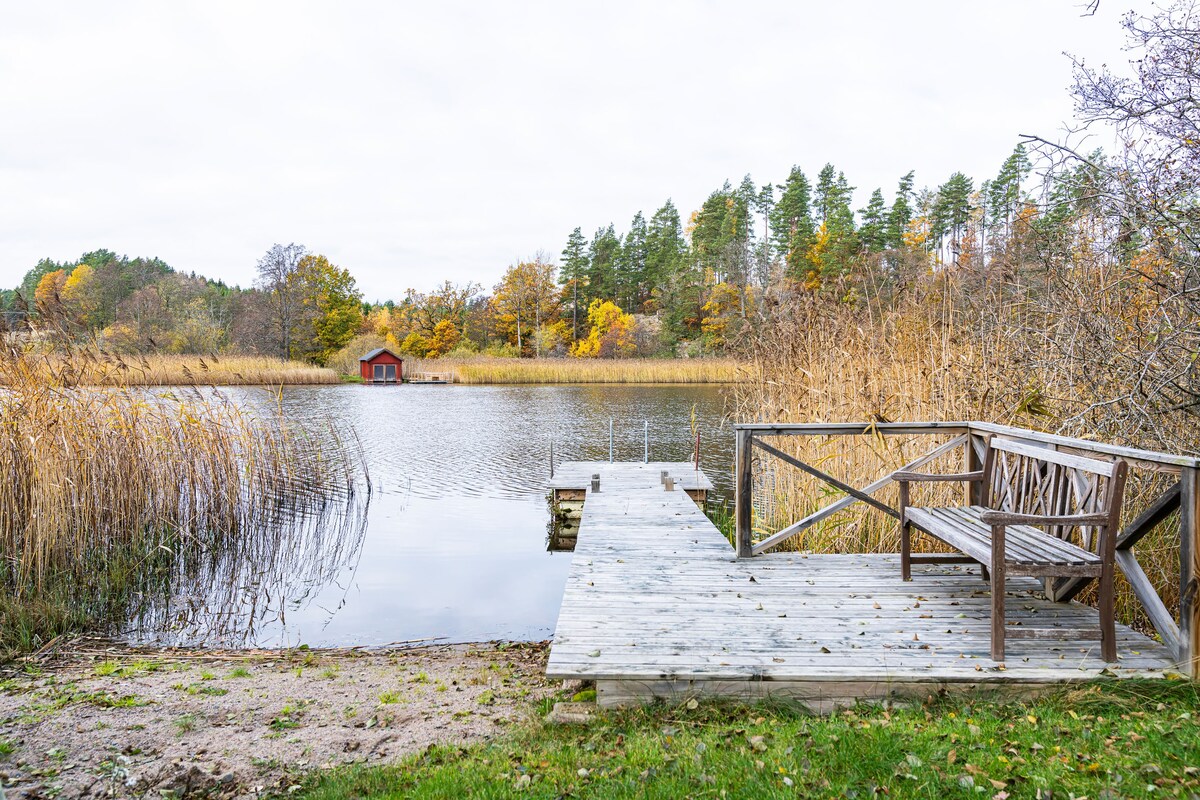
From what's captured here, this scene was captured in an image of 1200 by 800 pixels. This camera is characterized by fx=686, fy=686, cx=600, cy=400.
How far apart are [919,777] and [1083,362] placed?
334 cm

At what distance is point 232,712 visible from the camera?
3.78m

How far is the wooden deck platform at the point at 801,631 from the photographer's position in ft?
10.1

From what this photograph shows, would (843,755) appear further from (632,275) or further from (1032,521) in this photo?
(632,275)

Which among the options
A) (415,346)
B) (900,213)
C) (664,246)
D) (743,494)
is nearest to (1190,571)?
(743,494)

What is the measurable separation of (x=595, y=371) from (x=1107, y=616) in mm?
34893

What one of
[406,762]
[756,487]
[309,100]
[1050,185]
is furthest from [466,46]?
[406,762]

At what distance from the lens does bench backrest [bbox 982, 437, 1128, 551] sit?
3.23m

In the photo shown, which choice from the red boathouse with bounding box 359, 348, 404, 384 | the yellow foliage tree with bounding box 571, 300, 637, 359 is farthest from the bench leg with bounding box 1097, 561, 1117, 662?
the yellow foliage tree with bounding box 571, 300, 637, 359

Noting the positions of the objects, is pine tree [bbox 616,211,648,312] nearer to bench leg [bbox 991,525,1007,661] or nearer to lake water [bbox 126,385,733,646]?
lake water [bbox 126,385,733,646]

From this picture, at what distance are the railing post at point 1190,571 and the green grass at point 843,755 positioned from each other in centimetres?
18

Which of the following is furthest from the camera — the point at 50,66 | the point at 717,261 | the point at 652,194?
the point at 652,194

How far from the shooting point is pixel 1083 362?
443cm

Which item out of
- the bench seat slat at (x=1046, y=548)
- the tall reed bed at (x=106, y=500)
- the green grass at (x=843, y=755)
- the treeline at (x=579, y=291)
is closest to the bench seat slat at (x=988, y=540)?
the bench seat slat at (x=1046, y=548)

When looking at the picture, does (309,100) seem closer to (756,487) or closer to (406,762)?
(756,487)
